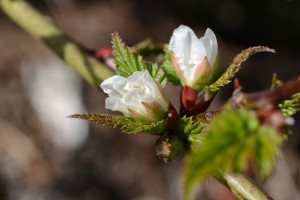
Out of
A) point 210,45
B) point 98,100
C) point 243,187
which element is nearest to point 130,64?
point 210,45

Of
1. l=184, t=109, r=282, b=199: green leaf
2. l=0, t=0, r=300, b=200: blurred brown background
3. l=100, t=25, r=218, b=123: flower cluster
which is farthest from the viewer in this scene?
l=0, t=0, r=300, b=200: blurred brown background

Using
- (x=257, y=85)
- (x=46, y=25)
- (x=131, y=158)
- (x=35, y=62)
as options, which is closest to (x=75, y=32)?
(x=35, y=62)

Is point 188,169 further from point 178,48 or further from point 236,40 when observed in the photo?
point 236,40

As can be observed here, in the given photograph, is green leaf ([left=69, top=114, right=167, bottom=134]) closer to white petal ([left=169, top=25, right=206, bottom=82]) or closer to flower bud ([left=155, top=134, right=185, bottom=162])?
flower bud ([left=155, top=134, right=185, bottom=162])

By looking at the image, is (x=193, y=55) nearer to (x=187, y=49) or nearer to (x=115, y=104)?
(x=187, y=49)

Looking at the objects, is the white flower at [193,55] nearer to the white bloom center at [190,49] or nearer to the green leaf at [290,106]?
the white bloom center at [190,49]

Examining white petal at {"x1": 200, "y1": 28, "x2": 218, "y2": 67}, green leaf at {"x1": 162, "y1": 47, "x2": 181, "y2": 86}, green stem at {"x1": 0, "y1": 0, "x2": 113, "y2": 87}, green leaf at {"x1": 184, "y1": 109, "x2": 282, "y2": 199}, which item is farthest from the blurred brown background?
green leaf at {"x1": 184, "y1": 109, "x2": 282, "y2": 199}
